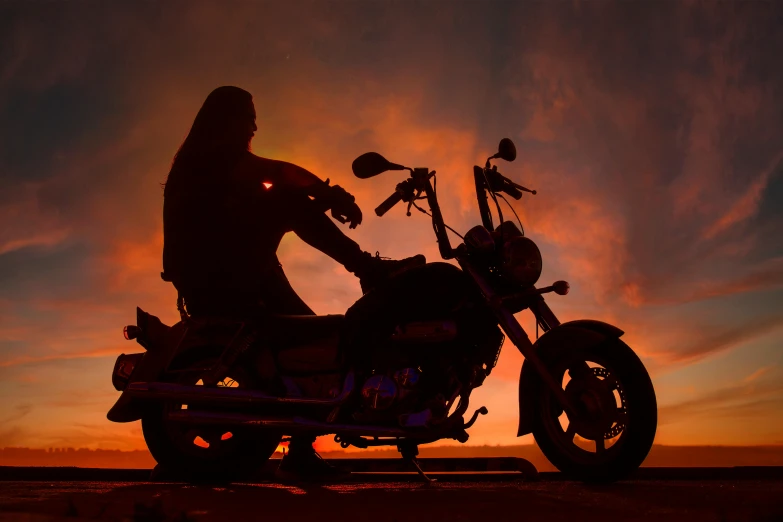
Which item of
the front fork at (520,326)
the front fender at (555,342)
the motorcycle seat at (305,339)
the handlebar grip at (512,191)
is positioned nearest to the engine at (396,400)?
the motorcycle seat at (305,339)

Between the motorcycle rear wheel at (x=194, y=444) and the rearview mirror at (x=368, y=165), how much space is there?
1.53 metres

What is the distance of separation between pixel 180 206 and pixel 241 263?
1.93 ft

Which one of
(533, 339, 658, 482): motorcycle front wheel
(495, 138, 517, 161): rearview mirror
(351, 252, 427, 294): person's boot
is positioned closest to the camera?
(533, 339, 658, 482): motorcycle front wheel

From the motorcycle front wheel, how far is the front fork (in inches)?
2.9

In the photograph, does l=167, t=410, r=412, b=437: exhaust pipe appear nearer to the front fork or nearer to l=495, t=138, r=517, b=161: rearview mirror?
the front fork

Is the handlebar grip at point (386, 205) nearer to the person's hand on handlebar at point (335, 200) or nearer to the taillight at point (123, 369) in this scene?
the person's hand on handlebar at point (335, 200)

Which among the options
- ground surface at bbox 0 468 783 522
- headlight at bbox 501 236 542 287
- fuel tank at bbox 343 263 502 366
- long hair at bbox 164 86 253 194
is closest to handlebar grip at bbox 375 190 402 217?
fuel tank at bbox 343 263 502 366

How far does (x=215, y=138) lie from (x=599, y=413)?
3.09 meters

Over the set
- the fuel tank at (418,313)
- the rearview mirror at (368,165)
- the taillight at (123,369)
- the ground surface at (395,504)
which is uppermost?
the rearview mirror at (368,165)

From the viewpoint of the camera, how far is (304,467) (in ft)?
15.2

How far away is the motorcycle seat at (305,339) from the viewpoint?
13.9ft

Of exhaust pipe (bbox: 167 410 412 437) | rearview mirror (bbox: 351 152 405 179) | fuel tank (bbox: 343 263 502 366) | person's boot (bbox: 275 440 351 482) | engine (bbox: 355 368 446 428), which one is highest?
rearview mirror (bbox: 351 152 405 179)

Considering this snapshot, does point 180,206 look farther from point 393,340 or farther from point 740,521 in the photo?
point 740,521

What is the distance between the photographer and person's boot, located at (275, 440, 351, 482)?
4.61 meters
